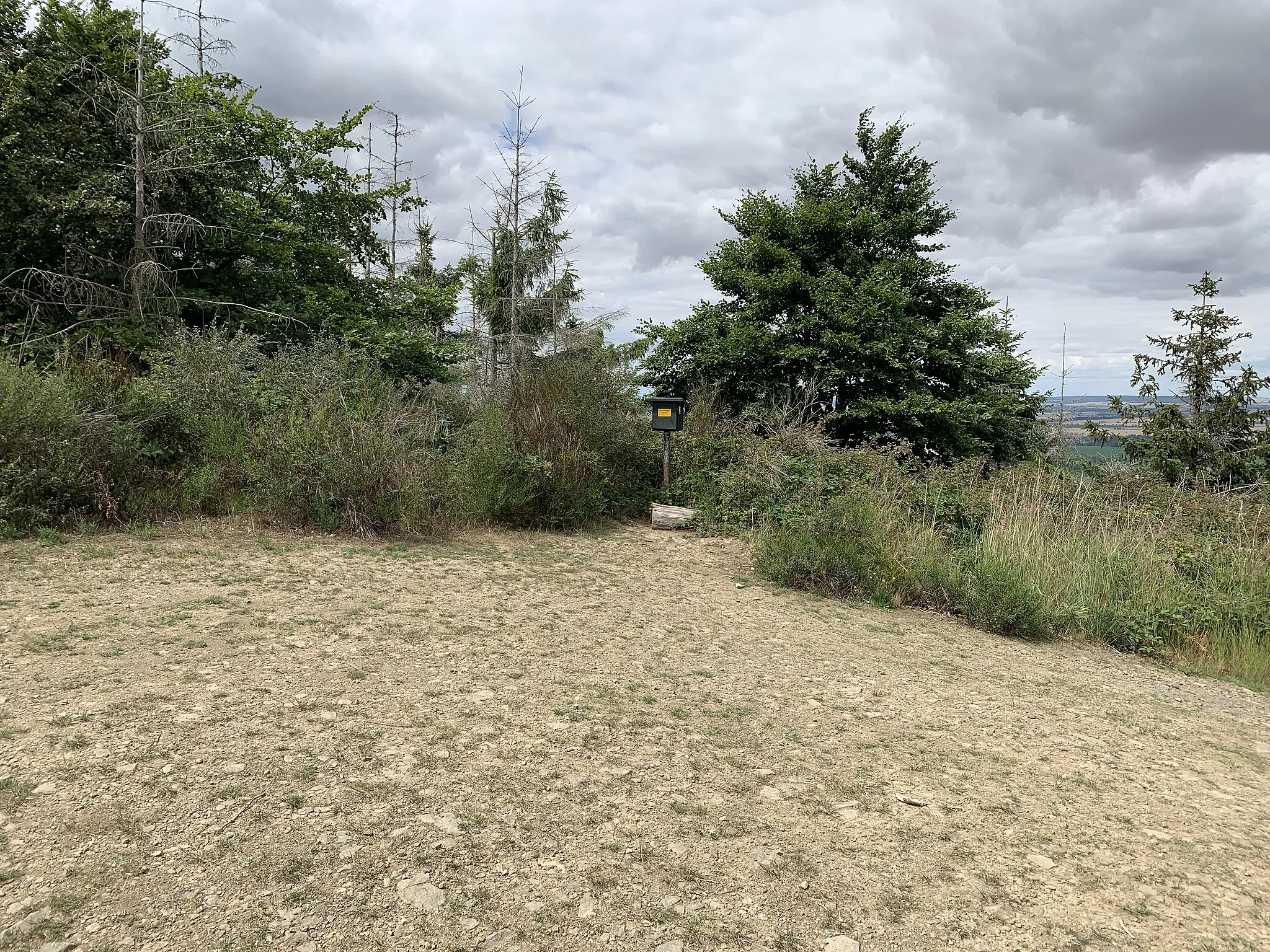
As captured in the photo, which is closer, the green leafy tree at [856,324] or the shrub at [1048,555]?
the shrub at [1048,555]

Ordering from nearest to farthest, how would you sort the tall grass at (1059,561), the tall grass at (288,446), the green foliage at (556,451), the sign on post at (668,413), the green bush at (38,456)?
the tall grass at (1059,561) → the green bush at (38,456) → the tall grass at (288,446) → the green foliage at (556,451) → the sign on post at (668,413)

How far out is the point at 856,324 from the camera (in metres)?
14.5

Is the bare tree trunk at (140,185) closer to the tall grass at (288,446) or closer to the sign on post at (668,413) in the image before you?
the tall grass at (288,446)

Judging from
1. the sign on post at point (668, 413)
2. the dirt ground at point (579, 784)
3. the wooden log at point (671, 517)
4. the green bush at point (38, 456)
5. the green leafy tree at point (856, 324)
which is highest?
the green leafy tree at point (856, 324)

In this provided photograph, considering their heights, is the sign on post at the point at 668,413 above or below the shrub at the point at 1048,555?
above

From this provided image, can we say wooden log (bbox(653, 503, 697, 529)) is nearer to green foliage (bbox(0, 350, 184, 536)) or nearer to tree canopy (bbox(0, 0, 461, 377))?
green foliage (bbox(0, 350, 184, 536))

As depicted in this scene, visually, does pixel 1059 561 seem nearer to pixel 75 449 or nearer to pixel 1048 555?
pixel 1048 555

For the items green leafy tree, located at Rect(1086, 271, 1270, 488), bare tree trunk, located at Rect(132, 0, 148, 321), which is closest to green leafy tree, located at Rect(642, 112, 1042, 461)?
green leafy tree, located at Rect(1086, 271, 1270, 488)

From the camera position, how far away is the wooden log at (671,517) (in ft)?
30.0

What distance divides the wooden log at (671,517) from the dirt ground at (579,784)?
4.09 meters

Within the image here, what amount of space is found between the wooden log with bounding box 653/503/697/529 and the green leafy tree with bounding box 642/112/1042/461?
5746mm

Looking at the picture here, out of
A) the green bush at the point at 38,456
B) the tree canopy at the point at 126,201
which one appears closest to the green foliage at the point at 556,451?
the green bush at the point at 38,456

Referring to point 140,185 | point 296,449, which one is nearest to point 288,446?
point 296,449

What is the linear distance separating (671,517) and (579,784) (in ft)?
21.3
